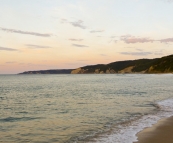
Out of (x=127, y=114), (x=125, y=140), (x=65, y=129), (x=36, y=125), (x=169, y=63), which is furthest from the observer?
(x=169, y=63)

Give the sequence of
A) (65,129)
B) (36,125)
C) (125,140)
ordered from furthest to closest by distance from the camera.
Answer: (36,125) → (65,129) → (125,140)

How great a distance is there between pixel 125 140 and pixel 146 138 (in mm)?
1116

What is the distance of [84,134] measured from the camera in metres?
13.2

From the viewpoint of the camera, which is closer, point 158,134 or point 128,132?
point 158,134

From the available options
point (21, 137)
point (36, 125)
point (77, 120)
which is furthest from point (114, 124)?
point (21, 137)

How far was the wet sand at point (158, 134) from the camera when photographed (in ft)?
36.9

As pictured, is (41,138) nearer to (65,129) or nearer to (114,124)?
(65,129)

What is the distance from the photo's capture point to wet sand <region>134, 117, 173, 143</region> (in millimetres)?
11261

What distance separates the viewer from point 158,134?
12422 mm

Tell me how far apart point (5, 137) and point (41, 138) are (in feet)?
6.94

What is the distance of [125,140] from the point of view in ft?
37.8

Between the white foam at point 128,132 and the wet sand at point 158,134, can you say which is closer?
the wet sand at point 158,134

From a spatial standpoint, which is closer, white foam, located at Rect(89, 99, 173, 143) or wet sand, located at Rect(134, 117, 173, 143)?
wet sand, located at Rect(134, 117, 173, 143)

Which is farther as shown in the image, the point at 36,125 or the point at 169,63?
Answer: the point at 169,63
